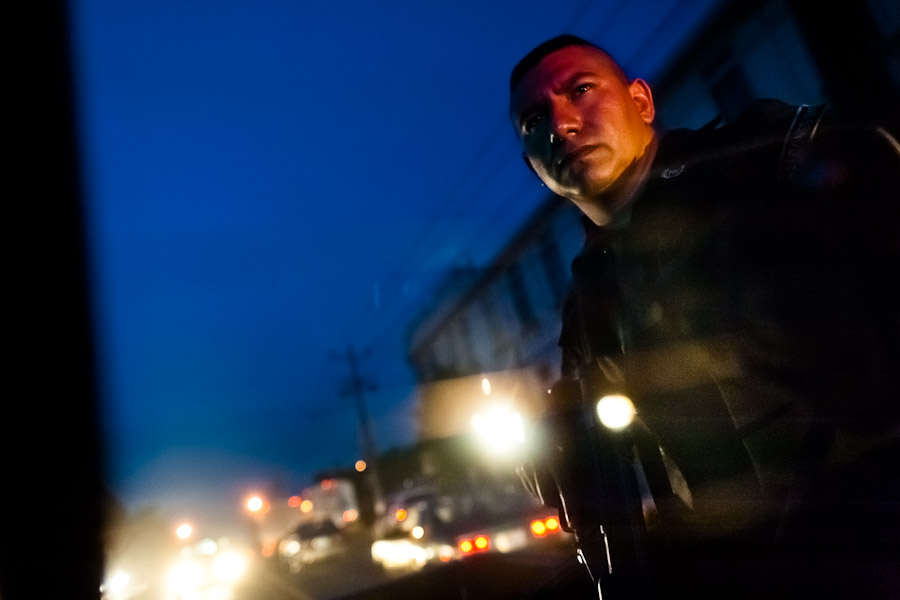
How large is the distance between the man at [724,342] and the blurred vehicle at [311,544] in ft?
72.4

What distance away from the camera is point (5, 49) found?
6.46 ft

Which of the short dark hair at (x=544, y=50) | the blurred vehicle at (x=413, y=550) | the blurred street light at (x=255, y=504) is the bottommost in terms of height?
the blurred vehicle at (x=413, y=550)

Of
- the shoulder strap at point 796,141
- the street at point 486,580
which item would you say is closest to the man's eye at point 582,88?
the shoulder strap at point 796,141

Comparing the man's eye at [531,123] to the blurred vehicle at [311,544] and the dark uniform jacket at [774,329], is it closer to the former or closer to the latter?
the dark uniform jacket at [774,329]

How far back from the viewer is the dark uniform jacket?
1190 mm

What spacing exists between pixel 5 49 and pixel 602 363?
1913 mm

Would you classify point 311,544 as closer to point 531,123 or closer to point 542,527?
point 542,527

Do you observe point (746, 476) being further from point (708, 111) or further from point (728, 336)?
point (708, 111)

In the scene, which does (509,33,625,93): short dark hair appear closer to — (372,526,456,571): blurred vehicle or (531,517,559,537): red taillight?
(372,526,456,571): blurred vehicle

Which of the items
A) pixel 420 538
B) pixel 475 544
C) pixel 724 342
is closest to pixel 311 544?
pixel 420 538

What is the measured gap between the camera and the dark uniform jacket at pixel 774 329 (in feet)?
3.91

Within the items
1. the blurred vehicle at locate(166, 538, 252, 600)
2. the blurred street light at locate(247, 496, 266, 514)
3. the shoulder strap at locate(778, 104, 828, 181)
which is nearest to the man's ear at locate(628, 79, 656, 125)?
the shoulder strap at locate(778, 104, 828, 181)

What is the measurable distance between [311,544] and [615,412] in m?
28.2

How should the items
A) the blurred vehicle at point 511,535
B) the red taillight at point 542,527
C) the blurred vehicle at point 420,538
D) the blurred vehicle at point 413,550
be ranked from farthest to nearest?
the blurred vehicle at point 420,538, the blurred vehicle at point 413,550, the blurred vehicle at point 511,535, the red taillight at point 542,527
